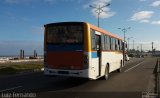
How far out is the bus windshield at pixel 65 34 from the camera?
15.6 meters

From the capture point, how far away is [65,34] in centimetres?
1581

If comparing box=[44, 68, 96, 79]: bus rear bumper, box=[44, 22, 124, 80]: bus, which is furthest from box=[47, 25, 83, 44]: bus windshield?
box=[44, 68, 96, 79]: bus rear bumper

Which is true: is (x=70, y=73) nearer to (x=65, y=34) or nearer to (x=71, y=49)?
(x=71, y=49)

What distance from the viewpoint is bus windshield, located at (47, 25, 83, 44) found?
1559cm

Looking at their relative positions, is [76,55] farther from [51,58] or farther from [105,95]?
[105,95]

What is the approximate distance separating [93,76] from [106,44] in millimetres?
3853

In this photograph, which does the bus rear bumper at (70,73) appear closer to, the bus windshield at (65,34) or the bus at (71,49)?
the bus at (71,49)

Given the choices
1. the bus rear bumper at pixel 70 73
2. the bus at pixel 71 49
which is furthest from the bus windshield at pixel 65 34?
the bus rear bumper at pixel 70 73

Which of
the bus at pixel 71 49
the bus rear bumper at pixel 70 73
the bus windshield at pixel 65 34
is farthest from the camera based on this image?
the bus windshield at pixel 65 34

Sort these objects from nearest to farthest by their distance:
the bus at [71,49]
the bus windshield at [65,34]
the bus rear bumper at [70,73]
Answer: the bus rear bumper at [70,73] → the bus at [71,49] → the bus windshield at [65,34]

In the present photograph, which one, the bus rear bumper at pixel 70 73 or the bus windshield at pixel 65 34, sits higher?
the bus windshield at pixel 65 34

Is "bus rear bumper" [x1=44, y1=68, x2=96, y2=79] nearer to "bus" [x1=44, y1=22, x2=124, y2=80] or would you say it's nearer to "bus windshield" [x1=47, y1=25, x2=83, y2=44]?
"bus" [x1=44, y1=22, x2=124, y2=80]

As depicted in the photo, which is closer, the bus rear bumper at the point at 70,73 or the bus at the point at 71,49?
the bus rear bumper at the point at 70,73

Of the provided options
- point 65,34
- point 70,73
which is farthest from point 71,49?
point 70,73
